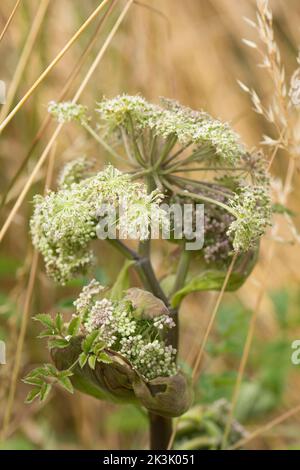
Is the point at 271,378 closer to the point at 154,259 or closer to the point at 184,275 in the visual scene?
the point at 154,259

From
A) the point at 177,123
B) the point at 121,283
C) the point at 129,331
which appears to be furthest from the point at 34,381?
the point at 177,123

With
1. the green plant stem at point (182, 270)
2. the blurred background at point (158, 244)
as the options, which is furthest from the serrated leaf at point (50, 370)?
the blurred background at point (158, 244)

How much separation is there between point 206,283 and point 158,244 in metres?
1.36

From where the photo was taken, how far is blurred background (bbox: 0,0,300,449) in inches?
66.2

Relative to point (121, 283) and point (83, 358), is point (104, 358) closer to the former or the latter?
point (83, 358)

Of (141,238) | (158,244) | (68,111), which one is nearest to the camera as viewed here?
(141,238)

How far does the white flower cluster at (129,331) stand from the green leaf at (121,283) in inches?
3.8

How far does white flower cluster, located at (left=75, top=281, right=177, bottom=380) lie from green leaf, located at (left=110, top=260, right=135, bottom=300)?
3.8 inches

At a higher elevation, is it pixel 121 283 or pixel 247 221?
pixel 247 221

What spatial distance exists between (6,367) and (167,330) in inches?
30.6

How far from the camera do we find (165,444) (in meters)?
1.17

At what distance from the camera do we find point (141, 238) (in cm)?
82

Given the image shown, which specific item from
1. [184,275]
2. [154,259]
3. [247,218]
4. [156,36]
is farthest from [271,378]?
[156,36]

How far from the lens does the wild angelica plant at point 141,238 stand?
871 millimetres
